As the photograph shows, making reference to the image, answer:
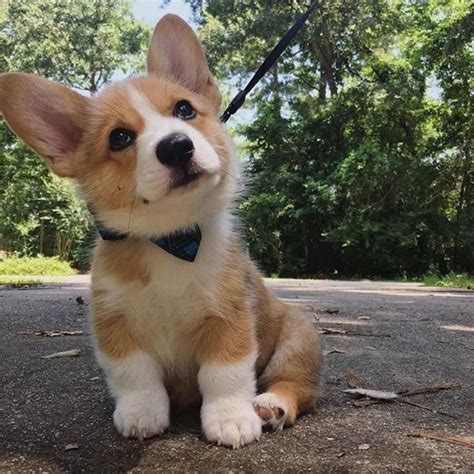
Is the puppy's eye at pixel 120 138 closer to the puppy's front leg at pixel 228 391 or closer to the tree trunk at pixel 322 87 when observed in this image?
the puppy's front leg at pixel 228 391

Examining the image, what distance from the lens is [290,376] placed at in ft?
7.83

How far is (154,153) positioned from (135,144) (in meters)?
0.16

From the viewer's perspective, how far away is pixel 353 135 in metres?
23.0

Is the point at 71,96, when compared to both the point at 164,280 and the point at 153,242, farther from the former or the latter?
the point at 164,280

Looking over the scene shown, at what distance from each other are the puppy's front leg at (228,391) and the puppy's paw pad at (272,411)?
0.11 feet

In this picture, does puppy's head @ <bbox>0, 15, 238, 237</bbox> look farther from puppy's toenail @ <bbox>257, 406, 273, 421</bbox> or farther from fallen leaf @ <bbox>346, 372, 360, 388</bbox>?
fallen leaf @ <bbox>346, 372, 360, 388</bbox>

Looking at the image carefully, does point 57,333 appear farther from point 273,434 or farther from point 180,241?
point 273,434

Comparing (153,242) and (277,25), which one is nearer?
(153,242)

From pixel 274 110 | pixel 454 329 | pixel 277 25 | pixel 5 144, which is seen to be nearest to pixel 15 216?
pixel 5 144

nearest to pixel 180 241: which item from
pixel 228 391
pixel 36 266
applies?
pixel 228 391

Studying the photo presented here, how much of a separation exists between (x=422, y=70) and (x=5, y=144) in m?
18.0

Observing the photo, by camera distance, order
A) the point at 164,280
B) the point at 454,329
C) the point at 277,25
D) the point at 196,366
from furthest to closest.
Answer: the point at 277,25 < the point at 454,329 < the point at 196,366 < the point at 164,280

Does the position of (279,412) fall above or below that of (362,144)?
below

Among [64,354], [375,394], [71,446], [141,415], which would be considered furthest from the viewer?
[64,354]
